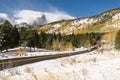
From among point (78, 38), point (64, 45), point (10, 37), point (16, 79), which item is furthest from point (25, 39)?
point (16, 79)

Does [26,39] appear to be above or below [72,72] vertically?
above

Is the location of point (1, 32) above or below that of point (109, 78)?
above

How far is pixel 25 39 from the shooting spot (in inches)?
3959

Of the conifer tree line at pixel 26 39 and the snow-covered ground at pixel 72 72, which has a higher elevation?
Answer: the conifer tree line at pixel 26 39

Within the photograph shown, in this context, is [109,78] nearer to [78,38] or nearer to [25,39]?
[25,39]

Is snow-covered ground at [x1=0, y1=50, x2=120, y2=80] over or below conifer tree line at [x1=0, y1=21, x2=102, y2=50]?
below

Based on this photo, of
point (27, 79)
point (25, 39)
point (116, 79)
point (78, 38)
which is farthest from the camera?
point (78, 38)

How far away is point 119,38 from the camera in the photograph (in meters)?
93.9

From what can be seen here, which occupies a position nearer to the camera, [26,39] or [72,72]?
[72,72]

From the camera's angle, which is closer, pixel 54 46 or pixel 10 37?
pixel 10 37

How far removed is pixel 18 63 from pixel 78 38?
137045mm

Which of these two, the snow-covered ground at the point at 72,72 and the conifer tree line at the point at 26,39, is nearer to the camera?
the snow-covered ground at the point at 72,72

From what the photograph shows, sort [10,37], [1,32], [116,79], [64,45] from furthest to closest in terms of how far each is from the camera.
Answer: [64,45] → [10,37] → [1,32] → [116,79]

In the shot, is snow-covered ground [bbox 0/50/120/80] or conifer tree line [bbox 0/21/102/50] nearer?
snow-covered ground [bbox 0/50/120/80]
